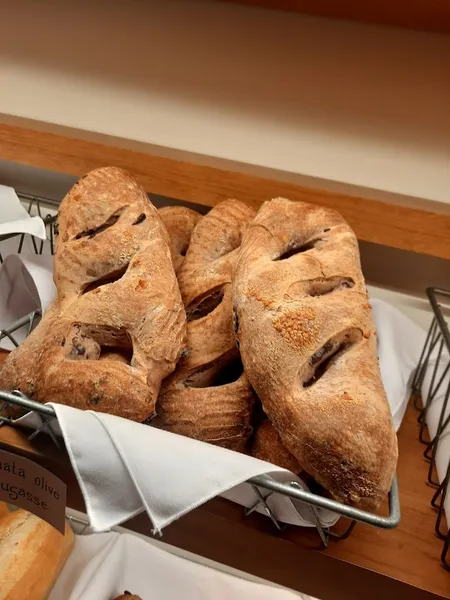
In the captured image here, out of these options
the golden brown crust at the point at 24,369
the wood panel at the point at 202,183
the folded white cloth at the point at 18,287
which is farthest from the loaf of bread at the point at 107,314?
the wood panel at the point at 202,183

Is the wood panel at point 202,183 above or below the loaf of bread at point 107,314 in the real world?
above

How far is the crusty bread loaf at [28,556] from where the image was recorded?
0.69 metres

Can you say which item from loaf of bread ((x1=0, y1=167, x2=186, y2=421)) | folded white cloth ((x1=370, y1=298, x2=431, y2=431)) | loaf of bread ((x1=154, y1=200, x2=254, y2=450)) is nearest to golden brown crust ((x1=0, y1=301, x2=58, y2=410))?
loaf of bread ((x1=0, y1=167, x2=186, y2=421))

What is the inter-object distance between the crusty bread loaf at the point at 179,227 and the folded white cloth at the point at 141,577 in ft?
1.30

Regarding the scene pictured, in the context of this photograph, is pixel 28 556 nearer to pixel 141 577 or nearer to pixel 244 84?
pixel 141 577

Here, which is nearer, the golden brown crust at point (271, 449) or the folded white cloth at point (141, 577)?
the golden brown crust at point (271, 449)

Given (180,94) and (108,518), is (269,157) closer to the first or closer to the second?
(180,94)

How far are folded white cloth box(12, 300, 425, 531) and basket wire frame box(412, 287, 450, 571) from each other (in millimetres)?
140

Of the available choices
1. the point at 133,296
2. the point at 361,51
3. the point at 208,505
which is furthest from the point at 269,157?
the point at 208,505

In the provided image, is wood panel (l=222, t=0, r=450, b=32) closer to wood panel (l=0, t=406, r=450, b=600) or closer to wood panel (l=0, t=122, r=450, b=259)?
wood panel (l=0, t=122, r=450, b=259)

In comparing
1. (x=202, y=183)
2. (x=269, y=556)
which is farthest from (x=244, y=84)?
(x=269, y=556)

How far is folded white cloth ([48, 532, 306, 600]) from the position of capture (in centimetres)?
75

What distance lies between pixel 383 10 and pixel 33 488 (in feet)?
2.04

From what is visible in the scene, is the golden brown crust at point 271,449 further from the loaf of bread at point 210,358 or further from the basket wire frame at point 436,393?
the basket wire frame at point 436,393
